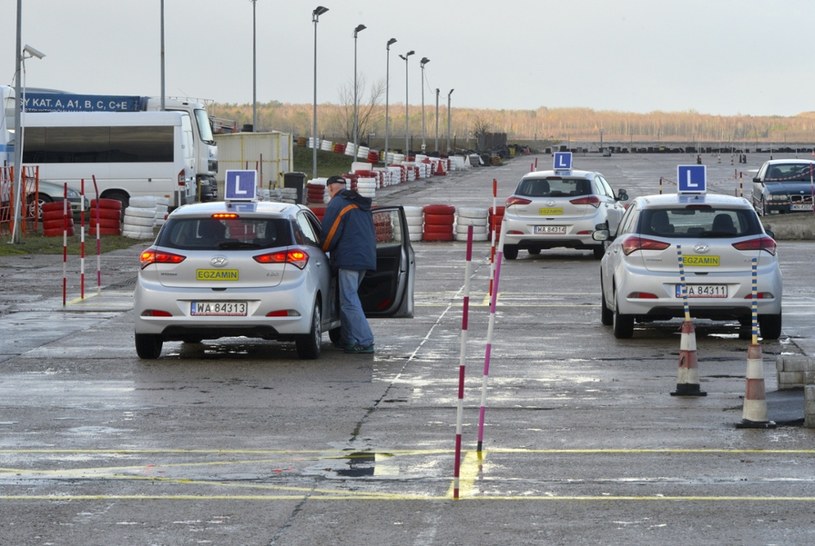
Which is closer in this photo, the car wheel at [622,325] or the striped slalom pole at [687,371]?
the striped slalom pole at [687,371]

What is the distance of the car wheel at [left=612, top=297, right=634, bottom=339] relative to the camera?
56.4 ft

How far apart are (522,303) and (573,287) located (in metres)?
2.74

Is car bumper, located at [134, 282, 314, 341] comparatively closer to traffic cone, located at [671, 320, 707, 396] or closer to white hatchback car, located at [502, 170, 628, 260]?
traffic cone, located at [671, 320, 707, 396]

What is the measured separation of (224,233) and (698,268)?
4.86 meters

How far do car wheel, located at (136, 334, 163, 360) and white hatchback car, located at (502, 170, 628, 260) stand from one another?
47.7ft

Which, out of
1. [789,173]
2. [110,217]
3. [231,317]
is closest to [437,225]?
[110,217]

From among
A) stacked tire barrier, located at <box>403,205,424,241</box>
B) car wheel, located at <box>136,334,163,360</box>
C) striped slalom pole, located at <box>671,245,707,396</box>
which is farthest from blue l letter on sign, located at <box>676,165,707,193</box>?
stacked tire barrier, located at <box>403,205,424,241</box>

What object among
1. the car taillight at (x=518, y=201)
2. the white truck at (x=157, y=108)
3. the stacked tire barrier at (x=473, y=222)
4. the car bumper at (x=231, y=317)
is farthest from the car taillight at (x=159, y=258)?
the white truck at (x=157, y=108)

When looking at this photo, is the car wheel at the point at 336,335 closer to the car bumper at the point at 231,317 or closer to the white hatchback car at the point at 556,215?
the car bumper at the point at 231,317

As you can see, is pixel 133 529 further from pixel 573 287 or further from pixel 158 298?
pixel 573 287

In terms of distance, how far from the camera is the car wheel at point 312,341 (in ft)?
50.9

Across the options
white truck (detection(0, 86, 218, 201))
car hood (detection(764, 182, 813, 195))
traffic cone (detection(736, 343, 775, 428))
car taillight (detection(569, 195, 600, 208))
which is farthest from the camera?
white truck (detection(0, 86, 218, 201))

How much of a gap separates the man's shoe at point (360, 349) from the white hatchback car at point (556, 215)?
13.7 meters

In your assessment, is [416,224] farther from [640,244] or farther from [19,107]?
[640,244]
